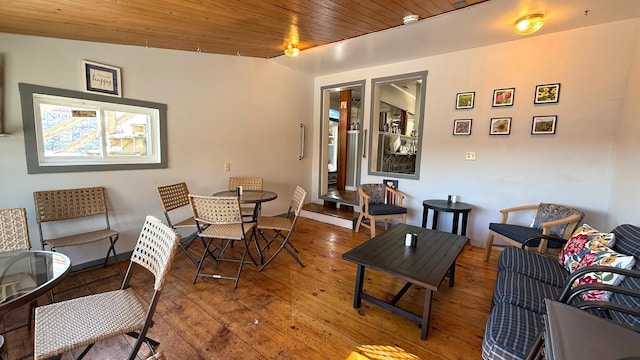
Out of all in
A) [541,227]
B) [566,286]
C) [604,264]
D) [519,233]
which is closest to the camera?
[566,286]

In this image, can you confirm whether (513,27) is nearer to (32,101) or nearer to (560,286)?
(560,286)

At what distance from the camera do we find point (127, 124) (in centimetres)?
297

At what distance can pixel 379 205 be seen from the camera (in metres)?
3.98

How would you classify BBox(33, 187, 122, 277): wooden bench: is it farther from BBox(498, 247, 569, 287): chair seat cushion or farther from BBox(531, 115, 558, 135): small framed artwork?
BBox(531, 115, 558, 135): small framed artwork

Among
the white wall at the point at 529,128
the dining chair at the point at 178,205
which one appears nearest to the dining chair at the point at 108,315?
the dining chair at the point at 178,205

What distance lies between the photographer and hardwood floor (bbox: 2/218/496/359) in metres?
1.73

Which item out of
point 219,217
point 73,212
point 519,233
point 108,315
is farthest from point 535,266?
point 73,212

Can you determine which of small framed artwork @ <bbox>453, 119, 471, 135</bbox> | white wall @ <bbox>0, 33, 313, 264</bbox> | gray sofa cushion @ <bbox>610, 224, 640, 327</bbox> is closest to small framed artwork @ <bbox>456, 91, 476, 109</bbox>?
small framed artwork @ <bbox>453, 119, 471, 135</bbox>

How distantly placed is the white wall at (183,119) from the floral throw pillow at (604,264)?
3883 mm

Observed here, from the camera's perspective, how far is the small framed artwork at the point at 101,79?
256 cm

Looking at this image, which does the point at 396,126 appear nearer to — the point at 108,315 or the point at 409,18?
the point at 409,18

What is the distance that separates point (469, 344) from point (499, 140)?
8.93ft

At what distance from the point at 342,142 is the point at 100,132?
4.36 meters

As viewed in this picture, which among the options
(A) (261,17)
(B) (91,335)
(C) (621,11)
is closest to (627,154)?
(C) (621,11)
